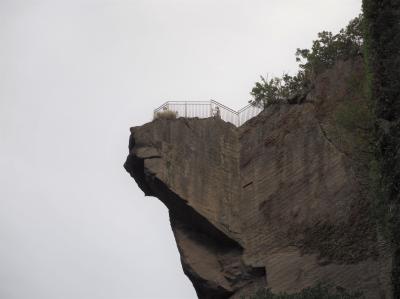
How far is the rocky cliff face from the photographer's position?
26.3 meters

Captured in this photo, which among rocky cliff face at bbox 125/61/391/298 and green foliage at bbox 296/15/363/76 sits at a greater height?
green foliage at bbox 296/15/363/76

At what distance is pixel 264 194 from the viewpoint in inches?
1166

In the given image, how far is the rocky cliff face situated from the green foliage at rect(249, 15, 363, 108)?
477 millimetres

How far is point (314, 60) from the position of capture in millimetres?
30203

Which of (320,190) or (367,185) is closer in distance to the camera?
(367,185)

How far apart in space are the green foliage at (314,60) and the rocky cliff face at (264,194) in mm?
477

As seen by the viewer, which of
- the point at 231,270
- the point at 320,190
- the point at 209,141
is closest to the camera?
the point at 320,190

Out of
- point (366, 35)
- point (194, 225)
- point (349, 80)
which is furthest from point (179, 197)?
point (366, 35)

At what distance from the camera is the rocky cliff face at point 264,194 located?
2628cm

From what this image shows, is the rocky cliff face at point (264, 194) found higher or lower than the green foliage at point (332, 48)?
lower

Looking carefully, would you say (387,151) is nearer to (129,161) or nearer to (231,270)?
(231,270)

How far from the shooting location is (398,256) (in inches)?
753

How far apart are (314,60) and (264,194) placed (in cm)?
442

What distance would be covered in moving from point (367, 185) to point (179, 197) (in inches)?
261
